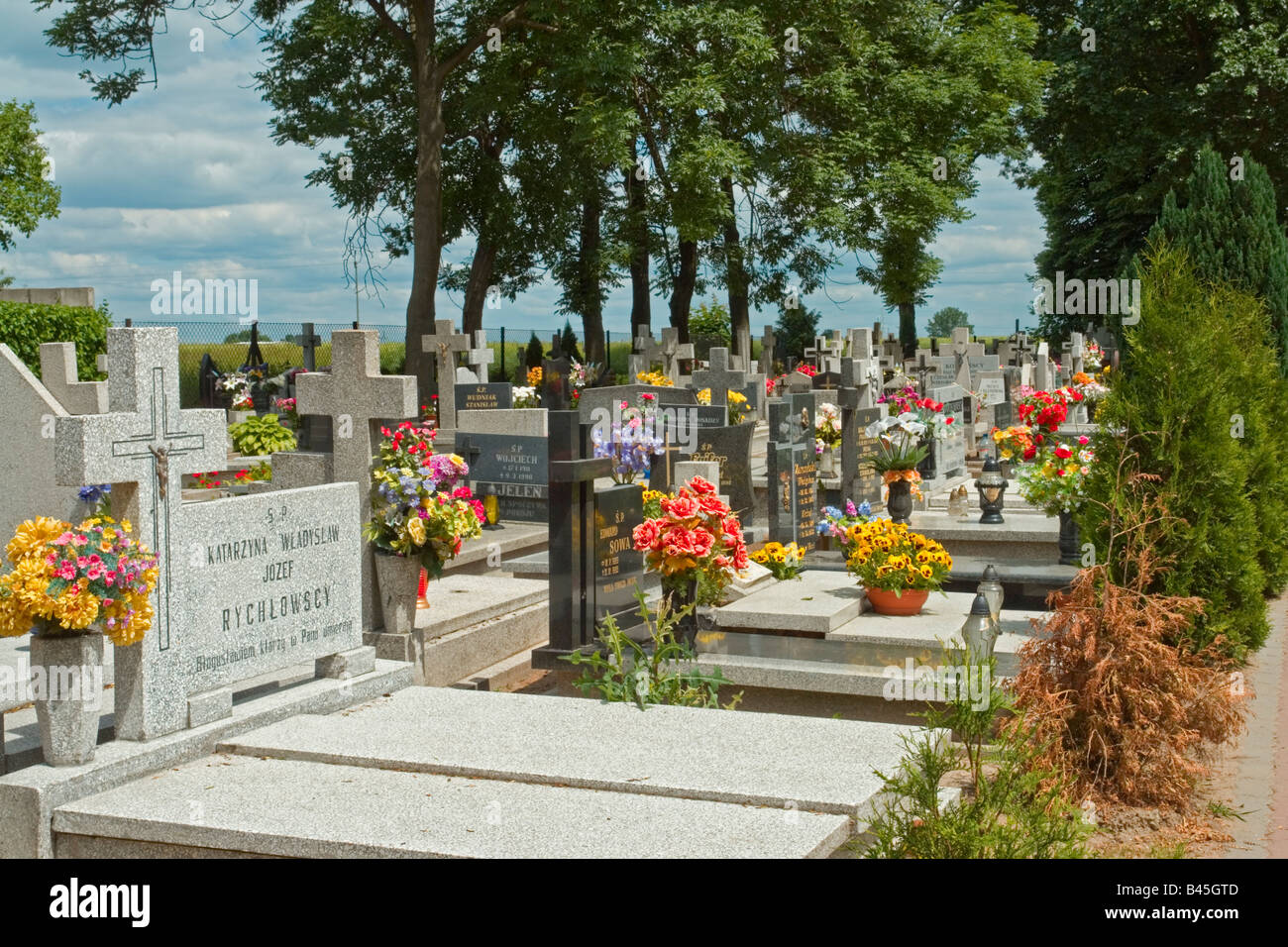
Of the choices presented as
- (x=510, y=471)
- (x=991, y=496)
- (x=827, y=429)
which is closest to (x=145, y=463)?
(x=510, y=471)

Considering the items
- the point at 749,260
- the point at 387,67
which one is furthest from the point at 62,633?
the point at 749,260

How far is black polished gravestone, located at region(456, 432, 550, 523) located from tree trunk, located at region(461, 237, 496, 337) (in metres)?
15.4

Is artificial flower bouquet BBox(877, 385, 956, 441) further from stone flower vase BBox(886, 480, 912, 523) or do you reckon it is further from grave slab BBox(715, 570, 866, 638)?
grave slab BBox(715, 570, 866, 638)

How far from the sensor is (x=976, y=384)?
25.2m

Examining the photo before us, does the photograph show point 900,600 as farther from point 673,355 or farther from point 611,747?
point 673,355

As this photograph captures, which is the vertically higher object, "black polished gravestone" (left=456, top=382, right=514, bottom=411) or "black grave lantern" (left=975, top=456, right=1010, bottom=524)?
"black polished gravestone" (left=456, top=382, right=514, bottom=411)

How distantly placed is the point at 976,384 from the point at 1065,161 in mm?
10062

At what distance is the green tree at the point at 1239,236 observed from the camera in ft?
48.7

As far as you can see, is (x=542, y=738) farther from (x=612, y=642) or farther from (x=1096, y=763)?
(x=1096, y=763)

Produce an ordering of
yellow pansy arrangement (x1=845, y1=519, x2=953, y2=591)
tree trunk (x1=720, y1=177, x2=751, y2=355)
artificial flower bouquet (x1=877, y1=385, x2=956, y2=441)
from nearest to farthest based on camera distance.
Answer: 1. yellow pansy arrangement (x1=845, y1=519, x2=953, y2=591)
2. artificial flower bouquet (x1=877, y1=385, x2=956, y2=441)
3. tree trunk (x1=720, y1=177, x2=751, y2=355)

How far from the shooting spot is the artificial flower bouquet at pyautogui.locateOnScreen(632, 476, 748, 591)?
796 cm

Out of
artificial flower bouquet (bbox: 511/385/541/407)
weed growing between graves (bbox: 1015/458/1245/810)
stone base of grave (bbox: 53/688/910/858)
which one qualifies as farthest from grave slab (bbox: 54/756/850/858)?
artificial flower bouquet (bbox: 511/385/541/407)

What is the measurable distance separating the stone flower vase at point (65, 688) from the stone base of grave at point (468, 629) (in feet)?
10.3

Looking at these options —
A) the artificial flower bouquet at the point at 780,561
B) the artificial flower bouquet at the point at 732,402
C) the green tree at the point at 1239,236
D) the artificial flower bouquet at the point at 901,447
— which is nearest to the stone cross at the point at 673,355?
the artificial flower bouquet at the point at 732,402
